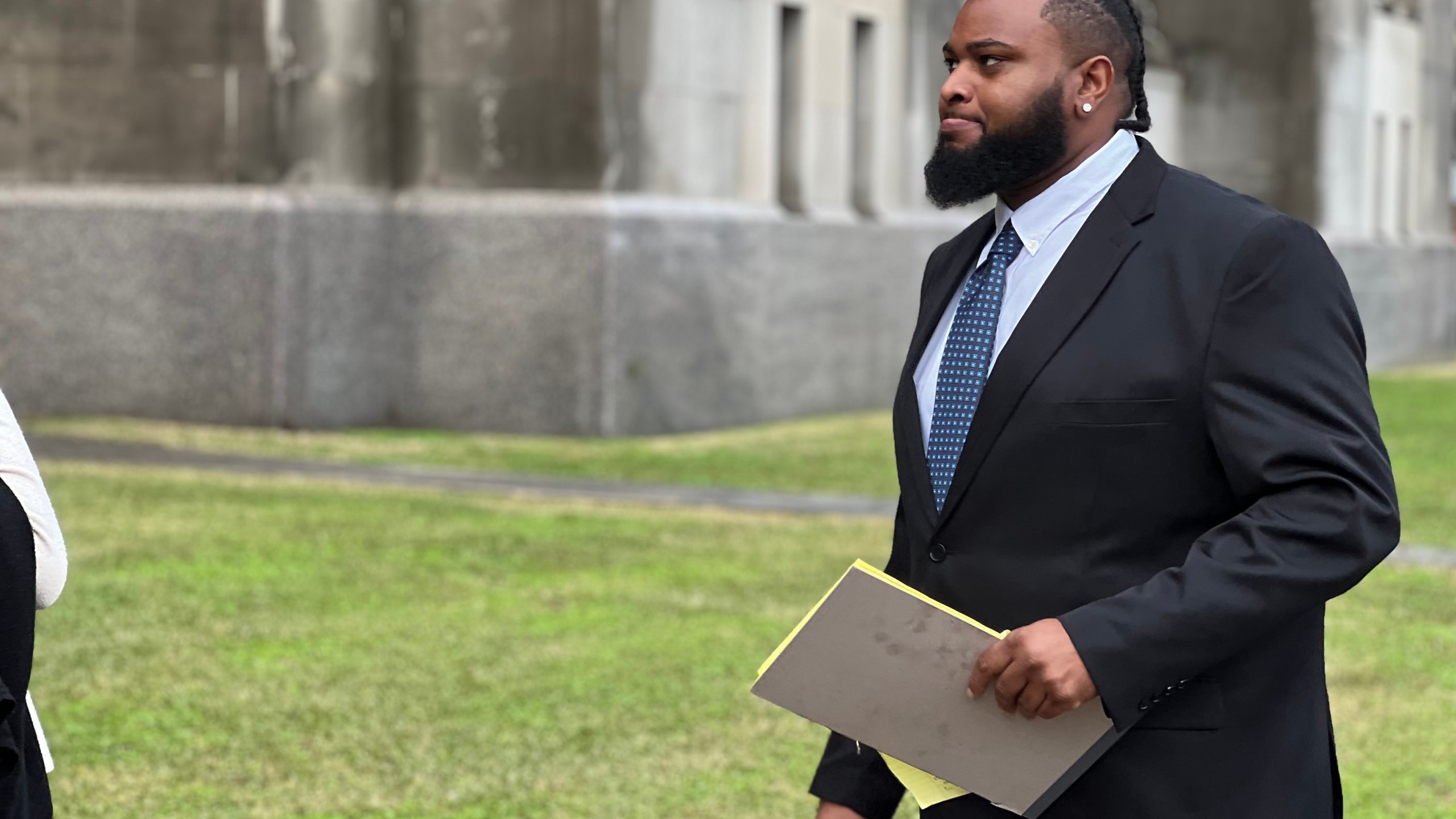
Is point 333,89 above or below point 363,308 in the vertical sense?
above

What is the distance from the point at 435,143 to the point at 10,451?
45.3ft

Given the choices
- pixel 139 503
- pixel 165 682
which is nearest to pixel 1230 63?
pixel 139 503

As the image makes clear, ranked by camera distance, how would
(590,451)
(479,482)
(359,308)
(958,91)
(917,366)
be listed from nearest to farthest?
(958,91), (917,366), (479,482), (590,451), (359,308)

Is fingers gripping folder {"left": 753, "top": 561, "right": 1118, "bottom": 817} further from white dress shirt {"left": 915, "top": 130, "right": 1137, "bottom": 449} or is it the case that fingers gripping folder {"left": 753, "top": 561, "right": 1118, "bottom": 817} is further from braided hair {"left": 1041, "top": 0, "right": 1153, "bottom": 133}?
braided hair {"left": 1041, "top": 0, "right": 1153, "bottom": 133}

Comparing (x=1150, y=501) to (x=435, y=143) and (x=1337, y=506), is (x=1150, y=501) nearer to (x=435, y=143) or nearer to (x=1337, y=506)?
(x=1337, y=506)

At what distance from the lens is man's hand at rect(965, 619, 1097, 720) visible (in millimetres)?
2484

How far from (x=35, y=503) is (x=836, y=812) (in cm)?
121

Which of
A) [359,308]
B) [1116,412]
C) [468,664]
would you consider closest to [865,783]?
[1116,412]

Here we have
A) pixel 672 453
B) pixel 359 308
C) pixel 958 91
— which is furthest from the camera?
pixel 359 308

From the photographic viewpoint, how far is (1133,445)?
2.60 m

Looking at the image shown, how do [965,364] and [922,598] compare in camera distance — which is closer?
[922,598]

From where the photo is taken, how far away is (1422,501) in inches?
520

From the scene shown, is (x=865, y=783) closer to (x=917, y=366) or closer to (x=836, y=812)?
(x=836, y=812)

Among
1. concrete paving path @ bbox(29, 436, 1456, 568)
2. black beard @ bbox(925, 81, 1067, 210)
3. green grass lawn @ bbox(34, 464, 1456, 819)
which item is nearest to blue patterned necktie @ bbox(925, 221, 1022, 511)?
black beard @ bbox(925, 81, 1067, 210)
